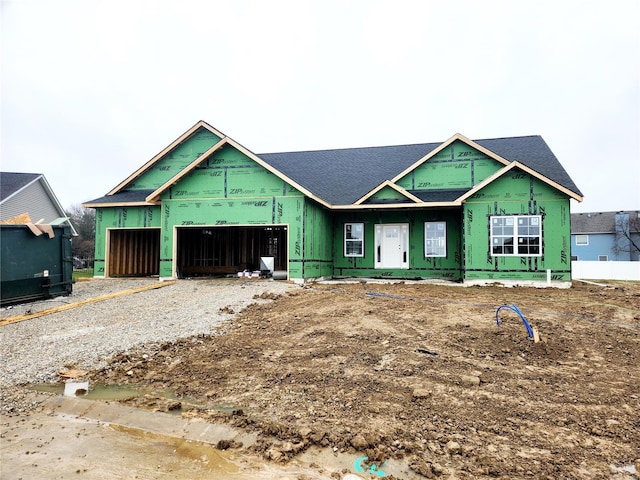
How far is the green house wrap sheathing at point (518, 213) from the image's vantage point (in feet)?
42.1

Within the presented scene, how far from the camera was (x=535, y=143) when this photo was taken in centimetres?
1770

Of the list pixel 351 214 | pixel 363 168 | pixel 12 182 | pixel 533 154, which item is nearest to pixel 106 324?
pixel 351 214

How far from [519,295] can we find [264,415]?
916 cm

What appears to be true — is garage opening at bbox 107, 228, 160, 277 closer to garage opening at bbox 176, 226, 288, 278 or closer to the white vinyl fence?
garage opening at bbox 176, 226, 288, 278

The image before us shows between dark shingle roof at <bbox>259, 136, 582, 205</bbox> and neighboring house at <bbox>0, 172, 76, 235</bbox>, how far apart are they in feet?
→ 57.0

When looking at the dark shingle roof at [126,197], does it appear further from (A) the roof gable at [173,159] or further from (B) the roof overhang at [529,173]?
(B) the roof overhang at [529,173]

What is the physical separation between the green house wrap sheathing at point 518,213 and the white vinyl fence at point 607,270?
11744mm

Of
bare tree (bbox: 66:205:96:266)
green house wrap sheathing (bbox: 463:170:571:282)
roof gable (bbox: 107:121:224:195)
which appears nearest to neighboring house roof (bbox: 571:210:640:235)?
green house wrap sheathing (bbox: 463:170:571:282)

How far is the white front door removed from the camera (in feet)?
51.6

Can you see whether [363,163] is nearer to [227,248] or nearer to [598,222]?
[227,248]

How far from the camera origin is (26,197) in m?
26.6

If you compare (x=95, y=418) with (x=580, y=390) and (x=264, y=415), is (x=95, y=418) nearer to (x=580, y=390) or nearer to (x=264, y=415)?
(x=264, y=415)

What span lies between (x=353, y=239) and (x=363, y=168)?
4.45 metres

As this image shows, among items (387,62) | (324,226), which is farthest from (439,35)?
(324,226)
